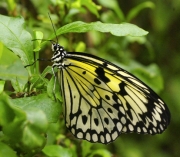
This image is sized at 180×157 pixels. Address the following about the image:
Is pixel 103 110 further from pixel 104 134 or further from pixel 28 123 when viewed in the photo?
pixel 28 123

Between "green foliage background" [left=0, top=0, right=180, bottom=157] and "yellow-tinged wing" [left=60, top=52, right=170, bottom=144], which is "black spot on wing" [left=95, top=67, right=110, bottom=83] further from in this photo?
"green foliage background" [left=0, top=0, right=180, bottom=157]

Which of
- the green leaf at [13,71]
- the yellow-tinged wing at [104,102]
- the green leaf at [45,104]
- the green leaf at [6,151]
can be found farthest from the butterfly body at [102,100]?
the green leaf at [6,151]

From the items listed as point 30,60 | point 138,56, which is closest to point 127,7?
point 138,56

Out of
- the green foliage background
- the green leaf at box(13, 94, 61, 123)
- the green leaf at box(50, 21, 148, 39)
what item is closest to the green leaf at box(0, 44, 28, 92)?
the green foliage background

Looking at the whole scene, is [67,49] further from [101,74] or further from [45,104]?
[45,104]

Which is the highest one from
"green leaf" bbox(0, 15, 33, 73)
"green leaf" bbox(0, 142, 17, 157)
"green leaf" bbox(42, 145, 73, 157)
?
"green leaf" bbox(0, 15, 33, 73)

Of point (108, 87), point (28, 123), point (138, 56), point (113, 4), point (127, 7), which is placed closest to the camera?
point (28, 123)

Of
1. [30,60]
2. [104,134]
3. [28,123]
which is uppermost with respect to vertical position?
[30,60]
